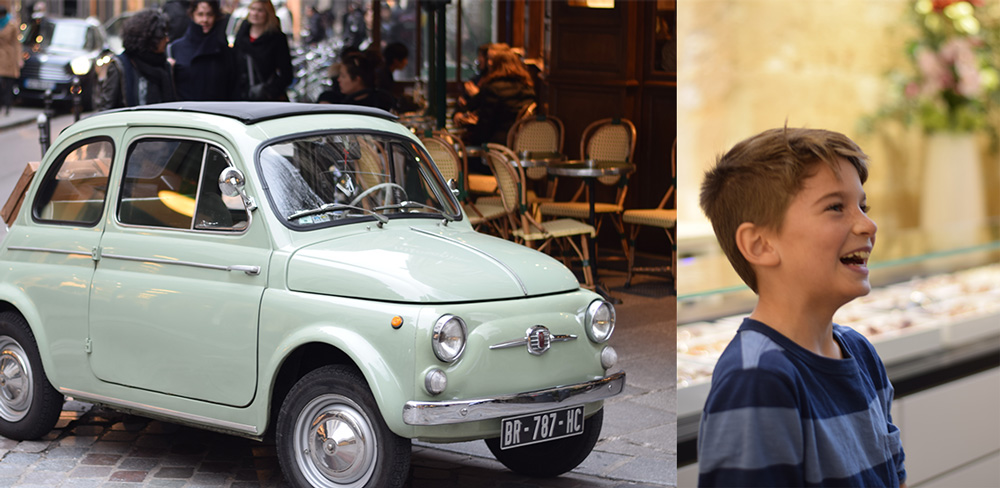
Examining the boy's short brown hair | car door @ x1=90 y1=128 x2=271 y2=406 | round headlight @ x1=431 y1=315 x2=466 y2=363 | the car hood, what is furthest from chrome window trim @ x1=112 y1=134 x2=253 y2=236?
the boy's short brown hair

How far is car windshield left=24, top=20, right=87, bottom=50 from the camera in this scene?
9.85 meters

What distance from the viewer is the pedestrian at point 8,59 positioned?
9062mm

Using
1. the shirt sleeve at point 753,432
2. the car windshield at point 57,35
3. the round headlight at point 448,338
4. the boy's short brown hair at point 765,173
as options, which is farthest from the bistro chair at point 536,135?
the shirt sleeve at point 753,432

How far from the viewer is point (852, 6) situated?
406 centimetres

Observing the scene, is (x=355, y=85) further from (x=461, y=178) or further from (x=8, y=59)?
(x=8, y=59)

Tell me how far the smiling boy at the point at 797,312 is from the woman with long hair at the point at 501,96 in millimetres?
9294

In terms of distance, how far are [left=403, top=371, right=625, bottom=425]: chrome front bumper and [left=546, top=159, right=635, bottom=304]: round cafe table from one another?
13.9 ft

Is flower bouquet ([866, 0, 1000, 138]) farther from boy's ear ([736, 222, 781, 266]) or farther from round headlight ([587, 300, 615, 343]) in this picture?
boy's ear ([736, 222, 781, 266])

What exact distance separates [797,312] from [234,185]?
3406 millimetres

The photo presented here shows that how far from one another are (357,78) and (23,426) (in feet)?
15.0

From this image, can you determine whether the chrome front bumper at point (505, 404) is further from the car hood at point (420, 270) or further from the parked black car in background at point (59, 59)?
the parked black car in background at point (59, 59)

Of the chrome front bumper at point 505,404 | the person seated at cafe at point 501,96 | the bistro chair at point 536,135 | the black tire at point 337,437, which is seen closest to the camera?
the chrome front bumper at point 505,404

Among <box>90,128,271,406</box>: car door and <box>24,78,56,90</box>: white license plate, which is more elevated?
<box>24,78,56,90</box>: white license plate

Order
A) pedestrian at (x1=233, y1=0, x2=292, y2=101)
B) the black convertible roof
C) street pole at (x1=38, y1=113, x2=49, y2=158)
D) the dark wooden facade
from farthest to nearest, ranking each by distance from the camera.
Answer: the dark wooden facade → pedestrian at (x1=233, y1=0, x2=292, y2=101) → street pole at (x1=38, y1=113, x2=49, y2=158) → the black convertible roof
